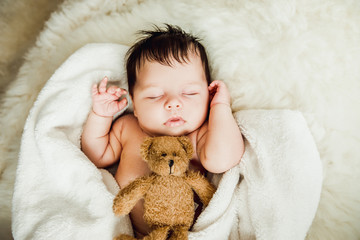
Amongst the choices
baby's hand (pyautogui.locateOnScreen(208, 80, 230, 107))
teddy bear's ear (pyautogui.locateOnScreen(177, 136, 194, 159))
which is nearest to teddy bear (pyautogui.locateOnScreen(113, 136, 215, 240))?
teddy bear's ear (pyautogui.locateOnScreen(177, 136, 194, 159))

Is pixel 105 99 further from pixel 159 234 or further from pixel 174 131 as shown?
pixel 159 234

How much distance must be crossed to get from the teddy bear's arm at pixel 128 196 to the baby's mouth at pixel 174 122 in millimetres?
198

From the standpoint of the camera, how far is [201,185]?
77 cm

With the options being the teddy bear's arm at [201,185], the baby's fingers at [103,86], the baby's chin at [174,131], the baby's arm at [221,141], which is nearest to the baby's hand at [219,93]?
the baby's arm at [221,141]

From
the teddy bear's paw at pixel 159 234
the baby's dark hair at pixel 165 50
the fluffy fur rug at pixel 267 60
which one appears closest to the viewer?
the teddy bear's paw at pixel 159 234

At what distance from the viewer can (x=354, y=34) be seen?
0.82 m

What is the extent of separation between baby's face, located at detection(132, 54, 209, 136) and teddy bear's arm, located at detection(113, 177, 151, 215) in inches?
8.0

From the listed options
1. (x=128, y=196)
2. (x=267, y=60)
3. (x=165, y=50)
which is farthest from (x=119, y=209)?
(x=267, y=60)

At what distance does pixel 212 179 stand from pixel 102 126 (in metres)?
0.44

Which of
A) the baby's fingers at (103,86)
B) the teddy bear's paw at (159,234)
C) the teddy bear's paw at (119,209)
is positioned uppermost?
the baby's fingers at (103,86)

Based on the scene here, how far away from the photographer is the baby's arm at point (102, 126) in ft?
3.18

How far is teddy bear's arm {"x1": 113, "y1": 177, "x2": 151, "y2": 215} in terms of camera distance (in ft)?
2.23

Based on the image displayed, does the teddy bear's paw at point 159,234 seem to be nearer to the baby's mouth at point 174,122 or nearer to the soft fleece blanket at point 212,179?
the soft fleece blanket at point 212,179

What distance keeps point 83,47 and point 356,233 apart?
42.6 inches
